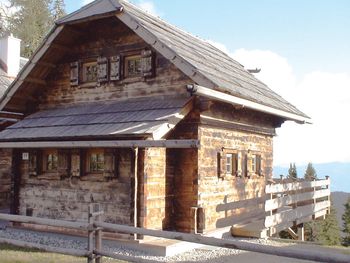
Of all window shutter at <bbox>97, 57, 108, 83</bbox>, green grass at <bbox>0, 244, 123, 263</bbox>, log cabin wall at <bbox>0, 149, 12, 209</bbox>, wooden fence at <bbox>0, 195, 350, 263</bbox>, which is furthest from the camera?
log cabin wall at <bbox>0, 149, 12, 209</bbox>

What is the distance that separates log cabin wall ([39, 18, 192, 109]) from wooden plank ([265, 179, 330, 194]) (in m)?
3.44

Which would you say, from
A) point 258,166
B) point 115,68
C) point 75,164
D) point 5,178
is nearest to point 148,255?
Answer: point 75,164

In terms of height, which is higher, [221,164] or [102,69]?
[102,69]

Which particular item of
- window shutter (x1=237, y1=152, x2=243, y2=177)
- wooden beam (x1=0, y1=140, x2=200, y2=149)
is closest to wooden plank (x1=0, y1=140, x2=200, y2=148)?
wooden beam (x1=0, y1=140, x2=200, y2=149)

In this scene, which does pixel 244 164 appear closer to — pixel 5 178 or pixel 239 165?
pixel 239 165

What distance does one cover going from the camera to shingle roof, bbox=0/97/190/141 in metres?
10.5

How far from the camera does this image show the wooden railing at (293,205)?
38.0 feet

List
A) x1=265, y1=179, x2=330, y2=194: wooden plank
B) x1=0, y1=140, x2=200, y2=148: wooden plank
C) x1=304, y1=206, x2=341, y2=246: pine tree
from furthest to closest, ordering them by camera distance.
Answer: x1=304, y1=206, x2=341, y2=246: pine tree, x1=265, y1=179, x2=330, y2=194: wooden plank, x1=0, y1=140, x2=200, y2=148: wooden plank

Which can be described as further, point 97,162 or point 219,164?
point 219,164

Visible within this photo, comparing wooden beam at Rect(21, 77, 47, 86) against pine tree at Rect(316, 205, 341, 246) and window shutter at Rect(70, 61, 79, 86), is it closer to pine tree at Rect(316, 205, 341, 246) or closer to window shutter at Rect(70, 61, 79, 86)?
window shutter at Rect(70, 61, 79, 86)

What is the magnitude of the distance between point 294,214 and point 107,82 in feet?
22.9

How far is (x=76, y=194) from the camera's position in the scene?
1203 centimetres

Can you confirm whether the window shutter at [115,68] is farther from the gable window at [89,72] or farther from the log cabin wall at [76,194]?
the log cabin wall at [76,194]

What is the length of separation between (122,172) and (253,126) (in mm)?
5148
